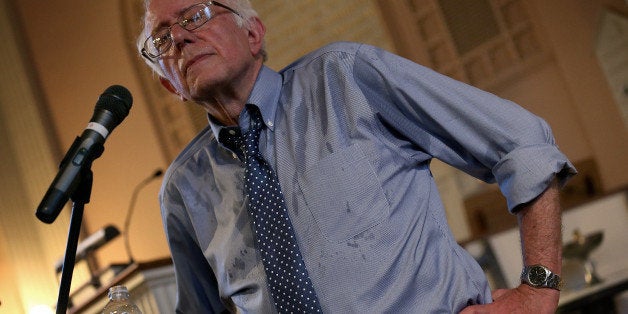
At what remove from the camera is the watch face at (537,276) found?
1279 mm

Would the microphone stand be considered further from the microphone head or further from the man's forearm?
the man's forearm

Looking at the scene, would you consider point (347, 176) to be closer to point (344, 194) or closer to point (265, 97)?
point (344, 194)

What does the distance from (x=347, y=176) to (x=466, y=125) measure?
232 mm

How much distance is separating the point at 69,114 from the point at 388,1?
9.63 feet

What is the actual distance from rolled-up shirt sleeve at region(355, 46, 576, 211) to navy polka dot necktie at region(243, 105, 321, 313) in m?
0.24

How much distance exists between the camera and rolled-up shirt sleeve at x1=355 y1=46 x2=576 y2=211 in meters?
1.28

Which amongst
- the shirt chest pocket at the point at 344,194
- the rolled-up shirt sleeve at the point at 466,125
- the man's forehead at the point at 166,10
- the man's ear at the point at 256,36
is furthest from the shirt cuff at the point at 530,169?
the man's forehead at the point at 166,10

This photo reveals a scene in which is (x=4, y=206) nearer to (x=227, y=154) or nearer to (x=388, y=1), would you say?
(x=388, y=1)

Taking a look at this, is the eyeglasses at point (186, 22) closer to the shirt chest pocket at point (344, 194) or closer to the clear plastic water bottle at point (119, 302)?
the shirt chest pocket at point (344, 194)

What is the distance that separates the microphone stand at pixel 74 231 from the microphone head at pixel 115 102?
8 centimetres

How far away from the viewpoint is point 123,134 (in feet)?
20.6

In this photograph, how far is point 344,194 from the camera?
133 centimetres

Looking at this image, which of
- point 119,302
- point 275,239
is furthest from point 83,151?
point 119,302

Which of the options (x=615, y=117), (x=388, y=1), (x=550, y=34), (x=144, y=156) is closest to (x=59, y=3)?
(x=144, y=156)
